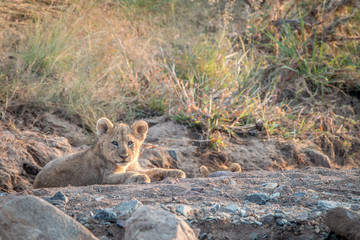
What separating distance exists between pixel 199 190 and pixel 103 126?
1.85 metres

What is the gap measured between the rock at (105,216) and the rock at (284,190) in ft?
5.37

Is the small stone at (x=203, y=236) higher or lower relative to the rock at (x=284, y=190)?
higher

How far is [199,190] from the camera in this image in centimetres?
426

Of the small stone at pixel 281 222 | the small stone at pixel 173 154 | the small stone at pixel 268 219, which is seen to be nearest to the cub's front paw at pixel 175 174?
the small stone at pixel 173 154

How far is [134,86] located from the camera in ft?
25.0

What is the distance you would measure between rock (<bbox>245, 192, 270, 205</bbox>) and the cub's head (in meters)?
1.82

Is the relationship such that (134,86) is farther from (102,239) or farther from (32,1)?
(102,239)

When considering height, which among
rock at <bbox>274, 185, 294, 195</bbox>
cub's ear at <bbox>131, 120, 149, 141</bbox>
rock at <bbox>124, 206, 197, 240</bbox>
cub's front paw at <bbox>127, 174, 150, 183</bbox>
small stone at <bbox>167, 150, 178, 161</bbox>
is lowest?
small stone at <bbox>167, 150, 178, 161</bbox>

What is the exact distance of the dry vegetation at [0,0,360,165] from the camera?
7.15 metres

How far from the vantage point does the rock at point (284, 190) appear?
13.9ft

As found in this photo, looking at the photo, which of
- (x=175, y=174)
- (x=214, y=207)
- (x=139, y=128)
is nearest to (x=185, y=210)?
(x=214, y=207)

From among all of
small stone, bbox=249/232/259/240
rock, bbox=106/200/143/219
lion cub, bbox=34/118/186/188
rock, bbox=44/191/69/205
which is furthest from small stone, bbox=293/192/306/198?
rock, bbox=44/191/69/205

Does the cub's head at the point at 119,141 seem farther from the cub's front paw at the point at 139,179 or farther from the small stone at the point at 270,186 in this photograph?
the small stone at the point at 270,186

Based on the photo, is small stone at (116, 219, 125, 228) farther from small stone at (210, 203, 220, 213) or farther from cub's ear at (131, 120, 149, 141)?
cub's ear at (131, 120, 149, 141)
